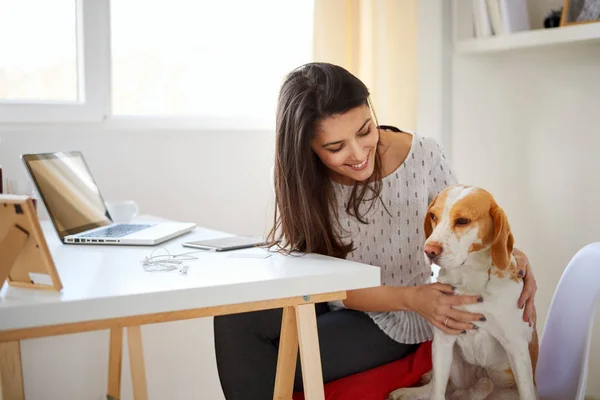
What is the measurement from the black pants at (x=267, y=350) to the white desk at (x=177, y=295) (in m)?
0.12

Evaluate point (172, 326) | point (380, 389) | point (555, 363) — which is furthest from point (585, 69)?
point (172, 326)

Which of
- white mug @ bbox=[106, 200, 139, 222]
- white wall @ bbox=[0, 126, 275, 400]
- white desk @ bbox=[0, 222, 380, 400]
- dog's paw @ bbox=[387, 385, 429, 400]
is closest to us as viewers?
white desk @ bbox=[0, 222, 380, 400]

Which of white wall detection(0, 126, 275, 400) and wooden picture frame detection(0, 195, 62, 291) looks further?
white wall detection(0, 126, 275, 400)

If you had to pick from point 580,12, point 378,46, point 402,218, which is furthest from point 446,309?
point 378,46

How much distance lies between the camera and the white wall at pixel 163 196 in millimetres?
2229

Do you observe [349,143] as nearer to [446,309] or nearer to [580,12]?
[446,309]

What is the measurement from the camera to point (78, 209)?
5.91 ft

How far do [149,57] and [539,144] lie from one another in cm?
133

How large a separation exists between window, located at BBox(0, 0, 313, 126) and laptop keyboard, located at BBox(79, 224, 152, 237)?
1.94 feet

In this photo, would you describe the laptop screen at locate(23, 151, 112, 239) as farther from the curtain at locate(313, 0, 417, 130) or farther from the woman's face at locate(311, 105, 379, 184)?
the curtain at locate(313, 0, 417, 130)

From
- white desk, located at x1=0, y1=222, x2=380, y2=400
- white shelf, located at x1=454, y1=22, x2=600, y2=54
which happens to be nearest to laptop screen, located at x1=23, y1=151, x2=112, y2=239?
white desk, located at x1=0, y1=222, x2=380, y2=400

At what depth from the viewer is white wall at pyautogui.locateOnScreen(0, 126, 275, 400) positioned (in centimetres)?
223

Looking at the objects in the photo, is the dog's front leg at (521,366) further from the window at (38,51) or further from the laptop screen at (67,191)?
the window at (38,51)

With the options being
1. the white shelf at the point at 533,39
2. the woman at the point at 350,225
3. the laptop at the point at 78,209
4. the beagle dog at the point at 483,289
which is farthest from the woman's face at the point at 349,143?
the white shelf at the point at 533,39
